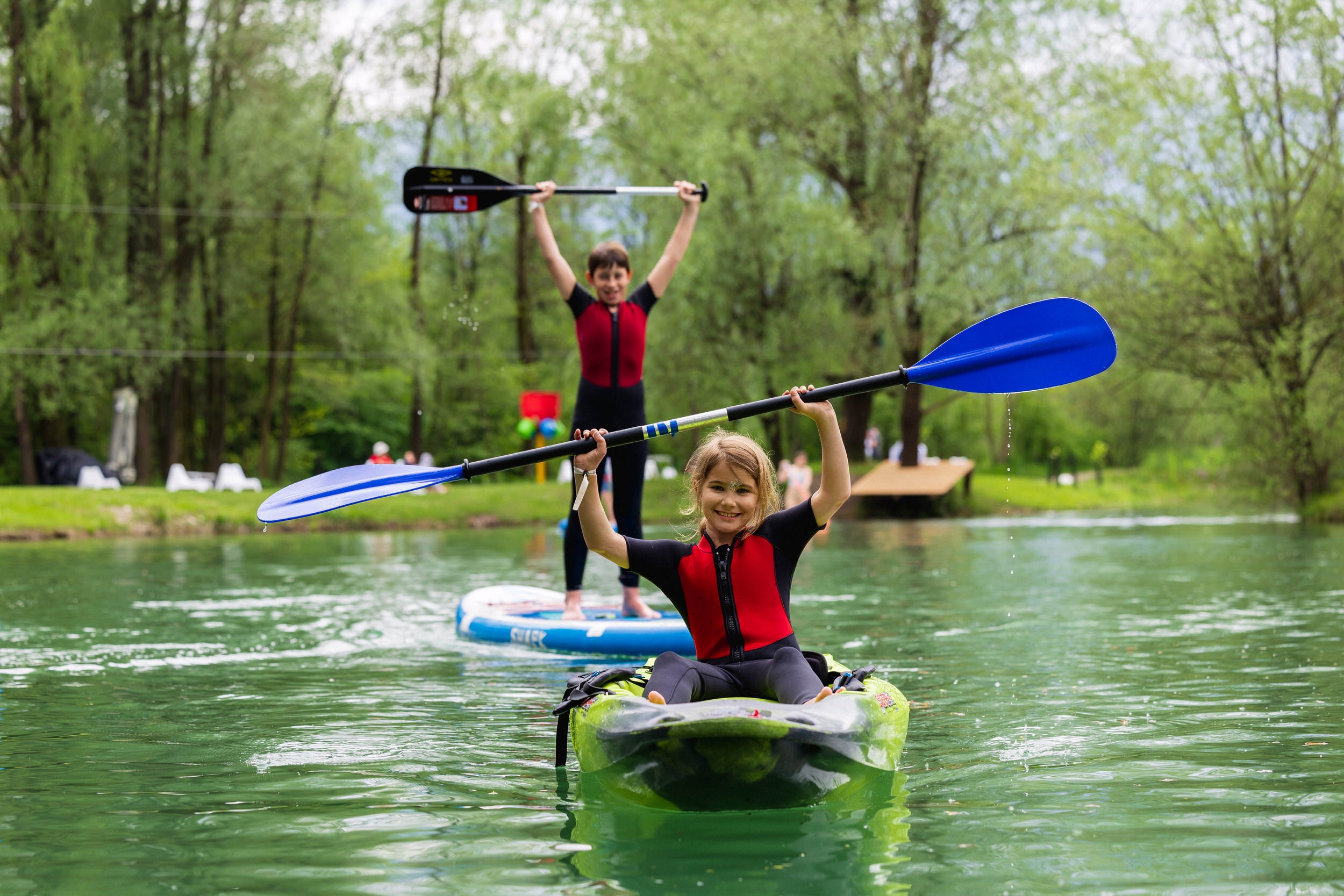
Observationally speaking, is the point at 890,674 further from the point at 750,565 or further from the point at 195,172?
the point at 195,172

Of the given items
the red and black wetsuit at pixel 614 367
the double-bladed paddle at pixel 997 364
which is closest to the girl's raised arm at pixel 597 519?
the double-bladed paddle at pixel 997 364

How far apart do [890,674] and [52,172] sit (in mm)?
22722

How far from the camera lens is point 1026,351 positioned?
4.96 metres

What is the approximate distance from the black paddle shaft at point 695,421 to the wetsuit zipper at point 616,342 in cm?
179

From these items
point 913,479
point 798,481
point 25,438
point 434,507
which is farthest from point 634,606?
point 25,438

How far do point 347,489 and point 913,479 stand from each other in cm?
1864

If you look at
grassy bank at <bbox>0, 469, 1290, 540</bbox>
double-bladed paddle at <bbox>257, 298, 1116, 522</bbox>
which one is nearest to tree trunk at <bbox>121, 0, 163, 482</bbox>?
grassy bank at <bbox>0, 469, 1290, 540</bbox>

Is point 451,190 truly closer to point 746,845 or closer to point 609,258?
point 609,258

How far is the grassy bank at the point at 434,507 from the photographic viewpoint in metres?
18.6

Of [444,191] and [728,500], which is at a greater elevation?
[444,191]

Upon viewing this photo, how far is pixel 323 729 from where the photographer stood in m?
4.51

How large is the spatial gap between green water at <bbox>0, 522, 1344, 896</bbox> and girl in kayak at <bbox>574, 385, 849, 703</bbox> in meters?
0.51

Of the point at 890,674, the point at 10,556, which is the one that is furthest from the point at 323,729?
the point at 10,556

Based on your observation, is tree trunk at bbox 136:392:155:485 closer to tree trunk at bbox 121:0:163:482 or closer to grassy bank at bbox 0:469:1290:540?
tree trunk at bbox 121:0:163:482
